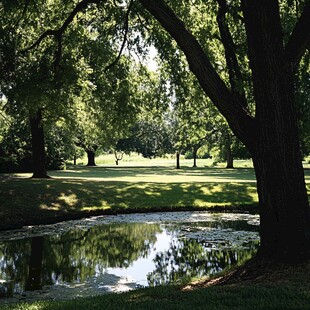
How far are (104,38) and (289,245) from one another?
1442 centimetres

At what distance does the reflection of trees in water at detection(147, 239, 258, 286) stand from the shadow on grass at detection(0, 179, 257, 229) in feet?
23.6

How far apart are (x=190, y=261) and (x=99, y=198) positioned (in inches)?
438

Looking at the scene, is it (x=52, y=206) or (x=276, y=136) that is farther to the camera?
(x=52, y=206)

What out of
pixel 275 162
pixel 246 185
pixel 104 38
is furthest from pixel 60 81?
pixel 246 185

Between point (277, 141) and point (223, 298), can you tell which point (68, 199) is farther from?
point (223, 298)

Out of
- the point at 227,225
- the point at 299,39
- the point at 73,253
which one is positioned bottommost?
the point at 73,253

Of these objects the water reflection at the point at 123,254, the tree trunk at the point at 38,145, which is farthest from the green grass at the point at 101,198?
the tree trunk at the point at 38,145

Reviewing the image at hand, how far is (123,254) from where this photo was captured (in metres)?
12.6

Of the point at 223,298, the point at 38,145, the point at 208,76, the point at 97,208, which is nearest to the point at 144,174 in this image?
the point at 38,145

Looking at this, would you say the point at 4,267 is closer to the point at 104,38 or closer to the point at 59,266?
the point at 59,266

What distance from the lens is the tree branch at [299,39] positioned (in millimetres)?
8023

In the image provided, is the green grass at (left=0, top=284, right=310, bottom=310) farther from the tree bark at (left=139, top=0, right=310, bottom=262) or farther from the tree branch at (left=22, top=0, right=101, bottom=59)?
the tree branch at (left=22, top=0, right=101, bottom=59)

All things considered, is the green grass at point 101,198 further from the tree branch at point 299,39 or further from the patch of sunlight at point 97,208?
the tree branch at point 299,39

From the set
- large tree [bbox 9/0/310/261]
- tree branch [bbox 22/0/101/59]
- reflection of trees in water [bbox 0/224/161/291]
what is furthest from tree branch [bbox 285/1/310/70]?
reflection of trees in water [bbox 0/224/161/291]
